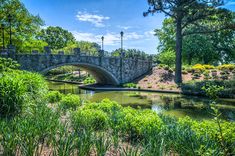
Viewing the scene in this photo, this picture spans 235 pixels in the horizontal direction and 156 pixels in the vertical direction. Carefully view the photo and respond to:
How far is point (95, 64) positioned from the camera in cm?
2622

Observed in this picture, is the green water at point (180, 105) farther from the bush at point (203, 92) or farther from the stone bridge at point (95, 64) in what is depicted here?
the stone bridge at point (95, 64)

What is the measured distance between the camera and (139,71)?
31.2m

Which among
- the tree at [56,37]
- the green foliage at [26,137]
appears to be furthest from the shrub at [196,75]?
the tree at [56,37]

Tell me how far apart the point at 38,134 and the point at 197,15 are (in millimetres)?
22361

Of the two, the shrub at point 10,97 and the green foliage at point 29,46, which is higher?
the green foliage at point 29,46

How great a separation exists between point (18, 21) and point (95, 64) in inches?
372

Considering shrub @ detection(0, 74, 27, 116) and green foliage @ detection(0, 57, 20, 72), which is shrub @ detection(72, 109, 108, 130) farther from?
green foliage @ detection(0, 57, 20, 72)

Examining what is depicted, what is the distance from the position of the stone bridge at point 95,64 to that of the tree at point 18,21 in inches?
168

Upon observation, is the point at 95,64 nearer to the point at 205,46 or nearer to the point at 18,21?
the point at 18,21

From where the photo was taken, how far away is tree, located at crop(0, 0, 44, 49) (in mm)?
22609

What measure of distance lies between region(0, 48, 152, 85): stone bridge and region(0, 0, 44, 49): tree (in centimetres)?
426

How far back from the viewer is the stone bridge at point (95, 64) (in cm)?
2044

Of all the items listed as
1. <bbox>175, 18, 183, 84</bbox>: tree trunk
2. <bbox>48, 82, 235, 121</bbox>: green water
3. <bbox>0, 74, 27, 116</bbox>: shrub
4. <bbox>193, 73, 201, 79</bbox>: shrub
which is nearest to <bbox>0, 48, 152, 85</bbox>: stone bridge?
<bbox>48, 82, 235, 121</bbox>: green water

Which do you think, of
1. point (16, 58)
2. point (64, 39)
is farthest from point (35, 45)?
point (64, 39)
